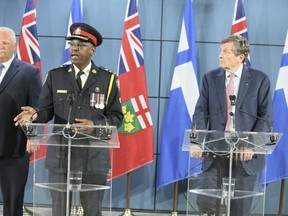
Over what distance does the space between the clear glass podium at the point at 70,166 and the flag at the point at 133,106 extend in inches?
82.1

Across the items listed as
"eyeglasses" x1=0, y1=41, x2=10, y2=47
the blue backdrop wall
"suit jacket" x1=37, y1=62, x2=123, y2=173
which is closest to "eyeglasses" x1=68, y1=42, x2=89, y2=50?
"suit jacket" x1=37, y1=62, x2=123, y2=173

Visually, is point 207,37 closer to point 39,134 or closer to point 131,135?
point 131,135

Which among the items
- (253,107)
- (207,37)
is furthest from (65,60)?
(253,107)

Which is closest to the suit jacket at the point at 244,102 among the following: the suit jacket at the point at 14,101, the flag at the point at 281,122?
the suit jacket at the point at 14,101

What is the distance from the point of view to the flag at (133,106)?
16.6ft

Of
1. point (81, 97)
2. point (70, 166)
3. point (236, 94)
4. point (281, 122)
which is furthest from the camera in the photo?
point (281, 122)

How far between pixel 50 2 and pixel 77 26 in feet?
6.27

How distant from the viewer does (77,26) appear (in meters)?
3.60

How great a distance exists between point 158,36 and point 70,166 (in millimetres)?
2717

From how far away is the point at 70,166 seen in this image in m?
2.92

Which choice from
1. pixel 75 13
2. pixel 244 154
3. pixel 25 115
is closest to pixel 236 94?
pixel 244 154

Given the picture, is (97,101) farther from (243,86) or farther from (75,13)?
(75,13)

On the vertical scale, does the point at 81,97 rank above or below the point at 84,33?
below

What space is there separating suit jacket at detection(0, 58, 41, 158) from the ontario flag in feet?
3.31
